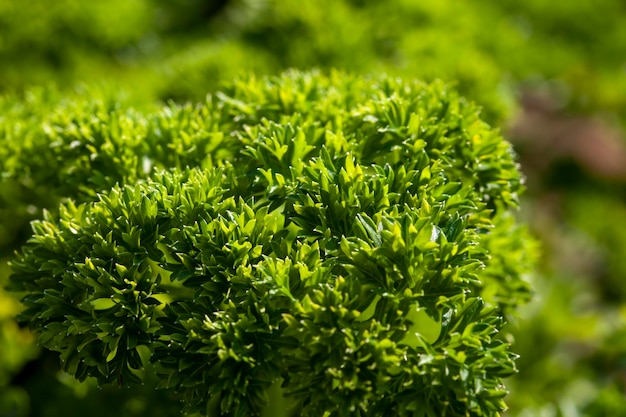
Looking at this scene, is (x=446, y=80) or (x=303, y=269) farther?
(x=446, y=80)

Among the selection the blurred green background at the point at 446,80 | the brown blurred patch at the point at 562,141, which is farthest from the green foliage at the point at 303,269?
the brown blurred patch at the point at 562,141

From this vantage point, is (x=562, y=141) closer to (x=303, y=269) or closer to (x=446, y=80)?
(x=446, y=80)

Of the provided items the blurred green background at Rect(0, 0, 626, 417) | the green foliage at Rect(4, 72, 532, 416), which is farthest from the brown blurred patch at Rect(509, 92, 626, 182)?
the green foliage at Rect(4, 72, 532, 416)

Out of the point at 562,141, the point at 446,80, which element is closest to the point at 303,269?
Result: the point at 446,80

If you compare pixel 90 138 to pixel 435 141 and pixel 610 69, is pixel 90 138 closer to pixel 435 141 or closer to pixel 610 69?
pixel 435 141

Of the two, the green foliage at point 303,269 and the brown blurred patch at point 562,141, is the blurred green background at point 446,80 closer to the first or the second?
the brown blurred patch at point 562,141

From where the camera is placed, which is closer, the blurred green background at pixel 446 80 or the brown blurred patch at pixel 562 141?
the blurred green background at pixel 446 80
